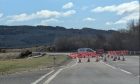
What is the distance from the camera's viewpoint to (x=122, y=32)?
13350cm

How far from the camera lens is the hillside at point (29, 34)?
125875mm

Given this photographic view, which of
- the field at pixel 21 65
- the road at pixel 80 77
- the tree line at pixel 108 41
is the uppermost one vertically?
the tree line at pixel 108 41

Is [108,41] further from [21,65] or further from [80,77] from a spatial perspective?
[80,77]

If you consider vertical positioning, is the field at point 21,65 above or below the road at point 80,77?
above

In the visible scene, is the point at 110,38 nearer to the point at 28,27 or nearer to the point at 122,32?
the point at 122,32

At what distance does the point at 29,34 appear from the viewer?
144 metres

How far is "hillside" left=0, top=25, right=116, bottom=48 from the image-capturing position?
413 feet

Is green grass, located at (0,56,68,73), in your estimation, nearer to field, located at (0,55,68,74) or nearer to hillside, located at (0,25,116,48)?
field, located at (0,55,68,74)

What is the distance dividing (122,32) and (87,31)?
3386cm

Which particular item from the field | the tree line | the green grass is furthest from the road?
the tree line

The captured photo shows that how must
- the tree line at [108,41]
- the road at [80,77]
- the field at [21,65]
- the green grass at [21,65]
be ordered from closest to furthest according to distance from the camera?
the road at [80,77], the field at [21,65], the green grass at [21,65], the tree line at [108,41]

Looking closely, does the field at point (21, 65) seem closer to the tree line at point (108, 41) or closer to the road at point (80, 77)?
the road at point (80, 77)

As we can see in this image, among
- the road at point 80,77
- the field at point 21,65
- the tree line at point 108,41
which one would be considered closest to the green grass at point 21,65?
the field at point 21,65

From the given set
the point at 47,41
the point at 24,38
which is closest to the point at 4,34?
the point at 24,38
